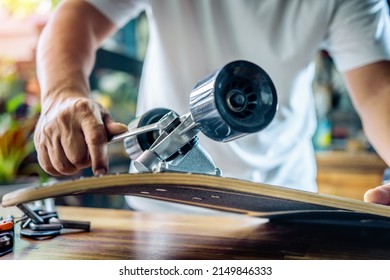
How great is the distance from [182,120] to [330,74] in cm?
259

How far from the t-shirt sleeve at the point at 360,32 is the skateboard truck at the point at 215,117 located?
21.9 inches

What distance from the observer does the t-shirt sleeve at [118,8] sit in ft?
3.05

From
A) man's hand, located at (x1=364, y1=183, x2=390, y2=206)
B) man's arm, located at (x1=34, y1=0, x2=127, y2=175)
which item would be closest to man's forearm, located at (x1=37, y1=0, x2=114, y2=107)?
man's arm, located at (x1=34, y1=0, x2=127, y2=175)

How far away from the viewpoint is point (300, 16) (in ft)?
3.26

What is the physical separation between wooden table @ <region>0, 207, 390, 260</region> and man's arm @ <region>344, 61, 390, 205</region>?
0.26 m

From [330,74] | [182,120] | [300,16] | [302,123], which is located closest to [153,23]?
[300,16]

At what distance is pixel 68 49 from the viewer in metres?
0.81

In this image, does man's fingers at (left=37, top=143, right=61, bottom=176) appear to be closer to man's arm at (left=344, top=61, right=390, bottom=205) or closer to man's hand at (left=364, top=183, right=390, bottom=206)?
man's hand at (left=364, top=183, right=390, bottom=206)

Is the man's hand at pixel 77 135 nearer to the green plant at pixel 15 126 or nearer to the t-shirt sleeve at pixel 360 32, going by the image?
the t-shirt sleeve at pixel 360 32

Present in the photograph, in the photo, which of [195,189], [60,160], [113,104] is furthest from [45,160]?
[113,104]

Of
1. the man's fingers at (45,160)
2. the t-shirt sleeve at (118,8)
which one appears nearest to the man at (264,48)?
the t-shirt sleeve at (118,8)

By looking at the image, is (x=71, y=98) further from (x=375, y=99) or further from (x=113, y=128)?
(x=375, y=99)

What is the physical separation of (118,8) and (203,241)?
0.55 meters

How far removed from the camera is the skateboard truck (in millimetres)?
470
